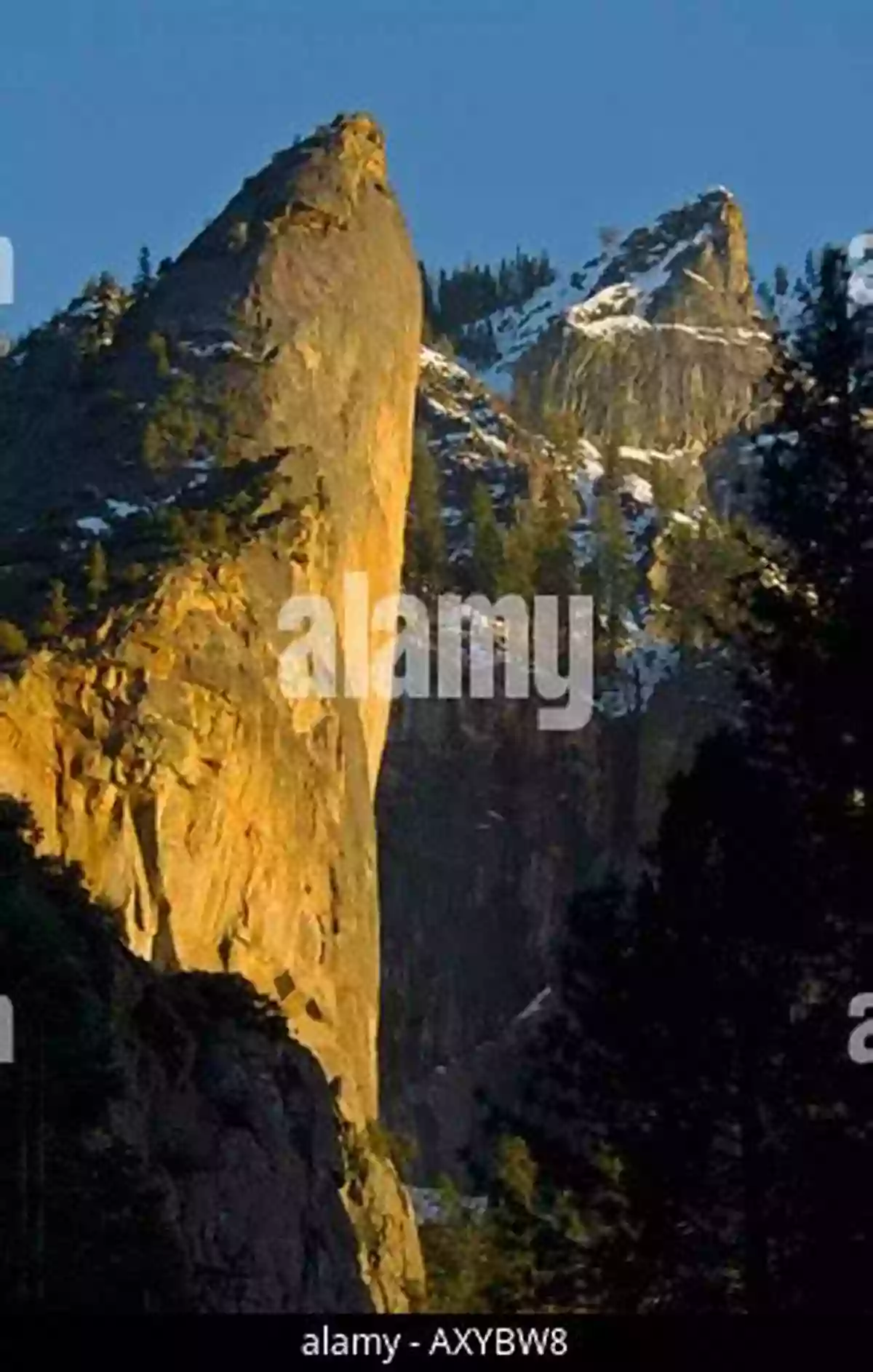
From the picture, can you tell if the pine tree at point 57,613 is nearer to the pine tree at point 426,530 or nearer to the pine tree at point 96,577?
the pine tree at point 96,577

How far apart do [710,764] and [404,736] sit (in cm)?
3815

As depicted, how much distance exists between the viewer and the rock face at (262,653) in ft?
80.3

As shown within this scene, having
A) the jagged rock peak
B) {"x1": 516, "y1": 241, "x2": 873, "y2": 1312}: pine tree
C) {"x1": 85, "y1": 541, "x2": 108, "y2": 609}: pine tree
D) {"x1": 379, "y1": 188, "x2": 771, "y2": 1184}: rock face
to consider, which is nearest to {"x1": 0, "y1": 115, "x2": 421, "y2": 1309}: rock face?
{"x1": 85, "y1": 541, "x2": 108, "y2": 609}: pine tree

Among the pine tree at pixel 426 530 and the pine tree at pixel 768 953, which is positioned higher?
the pine tree at pixel 426 530

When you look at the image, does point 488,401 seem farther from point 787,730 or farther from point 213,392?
point 787,730

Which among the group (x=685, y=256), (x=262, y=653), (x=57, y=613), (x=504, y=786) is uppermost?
(x=685, y=256)

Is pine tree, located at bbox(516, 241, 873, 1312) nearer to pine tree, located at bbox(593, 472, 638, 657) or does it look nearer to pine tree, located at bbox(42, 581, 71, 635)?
pine tree, located at bbox(42, 581, 71, 635)

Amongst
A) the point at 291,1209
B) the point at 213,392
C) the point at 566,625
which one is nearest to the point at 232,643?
the point at 213,392

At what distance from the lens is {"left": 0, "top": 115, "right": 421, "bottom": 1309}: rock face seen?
80.3 ft

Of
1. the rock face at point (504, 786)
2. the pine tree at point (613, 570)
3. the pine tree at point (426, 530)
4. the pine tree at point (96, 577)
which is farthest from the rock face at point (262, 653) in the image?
the pine tree at point (613, 570)

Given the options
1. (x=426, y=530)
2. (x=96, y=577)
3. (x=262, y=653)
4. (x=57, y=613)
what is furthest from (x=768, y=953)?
(x=426, y=530)

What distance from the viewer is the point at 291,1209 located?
63.0 feet

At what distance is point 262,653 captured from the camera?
28016mm

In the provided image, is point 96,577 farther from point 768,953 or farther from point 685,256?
point 685,256
